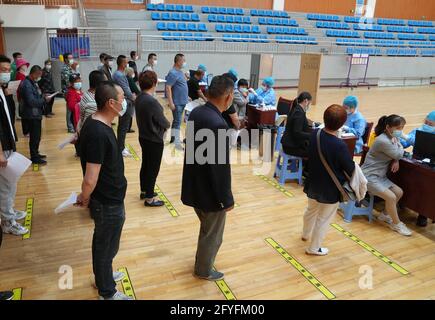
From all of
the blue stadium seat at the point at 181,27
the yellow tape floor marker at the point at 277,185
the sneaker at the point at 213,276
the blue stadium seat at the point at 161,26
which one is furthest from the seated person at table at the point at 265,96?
the blue stadium seat at the point at 181,27

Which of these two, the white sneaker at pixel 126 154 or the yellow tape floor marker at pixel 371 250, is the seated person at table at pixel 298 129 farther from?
the white sneaker at pixel 126 154

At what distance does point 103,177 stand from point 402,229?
3411mm

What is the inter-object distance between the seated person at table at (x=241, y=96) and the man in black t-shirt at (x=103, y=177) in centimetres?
418

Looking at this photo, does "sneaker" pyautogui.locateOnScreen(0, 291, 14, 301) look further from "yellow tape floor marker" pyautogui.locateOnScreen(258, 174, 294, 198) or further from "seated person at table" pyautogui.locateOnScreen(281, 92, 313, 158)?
"seated person at table" pyautogui.locateOnScreen(281, 92, 313, 158)

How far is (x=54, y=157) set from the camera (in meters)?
6.07

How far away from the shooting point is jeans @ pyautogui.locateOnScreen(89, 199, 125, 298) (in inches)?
99.1

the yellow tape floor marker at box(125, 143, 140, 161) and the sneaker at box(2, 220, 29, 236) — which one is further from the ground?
the yellow tape floor marker at box(125, 143, 140, 161)

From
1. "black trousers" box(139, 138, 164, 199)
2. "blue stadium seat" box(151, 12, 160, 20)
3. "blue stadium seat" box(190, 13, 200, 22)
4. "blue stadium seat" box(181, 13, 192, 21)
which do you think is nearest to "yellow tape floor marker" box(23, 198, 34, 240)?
"black trousers" box(139, 138, 164, 199)

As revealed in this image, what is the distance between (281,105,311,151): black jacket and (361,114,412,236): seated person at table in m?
0.90

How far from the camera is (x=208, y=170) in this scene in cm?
269

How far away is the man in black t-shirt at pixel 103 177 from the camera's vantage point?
7.63 feet

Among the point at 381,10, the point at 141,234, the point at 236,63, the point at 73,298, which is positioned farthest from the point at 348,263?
the point at 381,10

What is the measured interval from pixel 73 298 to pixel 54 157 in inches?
146

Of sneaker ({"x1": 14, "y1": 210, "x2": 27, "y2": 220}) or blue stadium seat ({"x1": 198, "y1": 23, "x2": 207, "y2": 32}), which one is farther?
blue stadium seat ({"x1": 198, "y1": 23, "x2": 207, "y2": 32})
